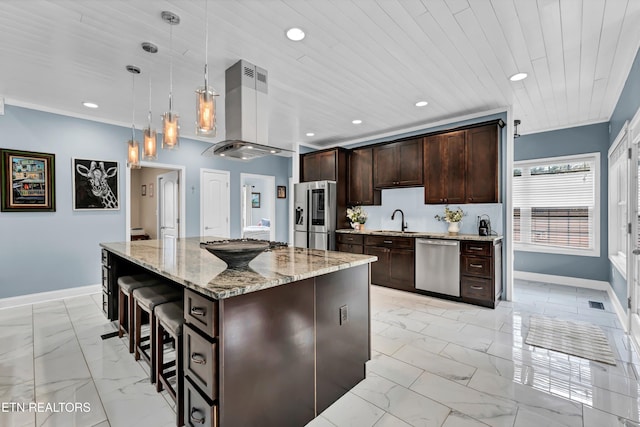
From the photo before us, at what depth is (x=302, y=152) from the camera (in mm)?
6406

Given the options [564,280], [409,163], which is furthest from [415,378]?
[564,280]

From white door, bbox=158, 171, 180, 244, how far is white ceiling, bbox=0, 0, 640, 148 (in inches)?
63.5

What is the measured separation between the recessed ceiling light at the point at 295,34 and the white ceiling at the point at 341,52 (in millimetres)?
63

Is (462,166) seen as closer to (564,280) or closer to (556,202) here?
(556,202)

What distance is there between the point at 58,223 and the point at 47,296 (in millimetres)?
1018

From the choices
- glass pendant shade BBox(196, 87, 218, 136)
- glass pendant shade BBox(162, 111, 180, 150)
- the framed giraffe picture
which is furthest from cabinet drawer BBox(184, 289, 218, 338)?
Answer: the framed giraffe picture

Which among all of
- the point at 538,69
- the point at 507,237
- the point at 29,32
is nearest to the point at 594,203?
the point at 507,237

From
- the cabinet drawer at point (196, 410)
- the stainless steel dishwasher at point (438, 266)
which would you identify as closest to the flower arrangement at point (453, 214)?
the stainless steel dishwasher at point (438, 266)

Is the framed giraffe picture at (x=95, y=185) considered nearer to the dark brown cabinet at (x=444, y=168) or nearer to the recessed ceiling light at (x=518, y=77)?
the dark brown cabinet at (x=444, y=168)

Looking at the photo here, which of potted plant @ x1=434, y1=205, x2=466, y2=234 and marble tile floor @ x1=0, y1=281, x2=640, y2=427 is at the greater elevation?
potted plant @ x1=434, y1=205, x2=466, y2=234

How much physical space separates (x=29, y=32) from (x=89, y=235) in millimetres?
2959

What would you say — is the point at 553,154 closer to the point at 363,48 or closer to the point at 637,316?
the point at 637,316

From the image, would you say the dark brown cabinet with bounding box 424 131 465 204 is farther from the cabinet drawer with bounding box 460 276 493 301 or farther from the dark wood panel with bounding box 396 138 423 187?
the cabinet drawer with bounding box 460 276 493 301

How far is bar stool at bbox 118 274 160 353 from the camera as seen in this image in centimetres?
254
